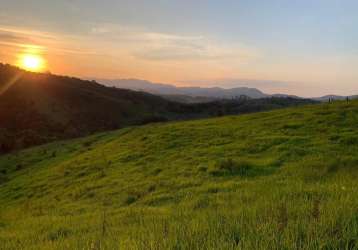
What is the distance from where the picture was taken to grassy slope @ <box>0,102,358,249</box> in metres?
5.48

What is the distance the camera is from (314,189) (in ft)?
29.8

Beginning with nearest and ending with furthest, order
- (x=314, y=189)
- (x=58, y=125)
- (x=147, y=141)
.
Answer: (x=314, y=189), (x=147, y=141), (x=58, y=125)

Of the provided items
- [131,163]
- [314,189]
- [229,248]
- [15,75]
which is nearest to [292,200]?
[314,189]

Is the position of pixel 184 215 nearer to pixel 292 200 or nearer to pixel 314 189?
pixel 292 200

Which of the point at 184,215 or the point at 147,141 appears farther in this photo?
the point at 147,141

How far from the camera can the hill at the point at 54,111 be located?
88269mm

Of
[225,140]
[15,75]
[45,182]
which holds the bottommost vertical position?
[45,182]

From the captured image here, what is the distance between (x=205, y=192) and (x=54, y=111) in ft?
346

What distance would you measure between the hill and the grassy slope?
48.8 m

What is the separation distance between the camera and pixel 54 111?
109500 mm

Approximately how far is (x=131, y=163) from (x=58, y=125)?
82069mm

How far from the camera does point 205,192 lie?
12.3 m

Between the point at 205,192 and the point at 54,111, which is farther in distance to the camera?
the point at 54,111

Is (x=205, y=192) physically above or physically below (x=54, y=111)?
below
